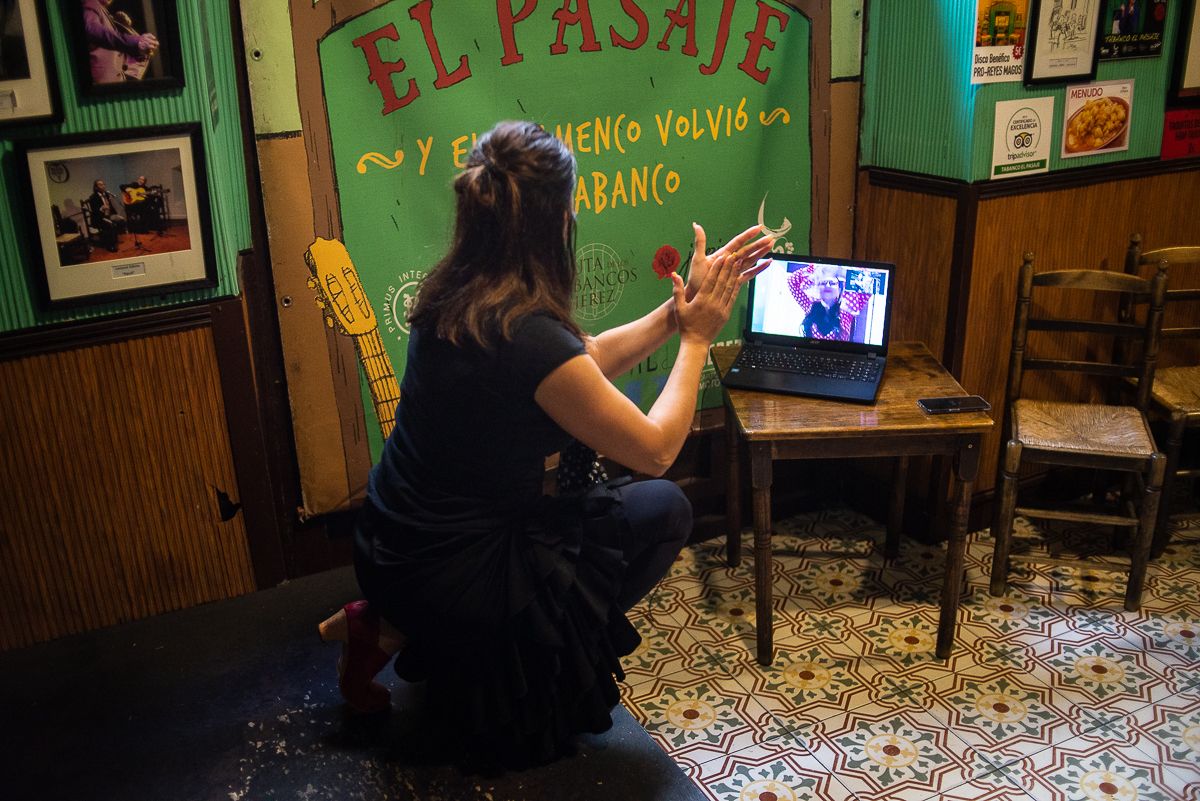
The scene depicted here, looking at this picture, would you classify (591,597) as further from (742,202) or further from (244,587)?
(742,202)

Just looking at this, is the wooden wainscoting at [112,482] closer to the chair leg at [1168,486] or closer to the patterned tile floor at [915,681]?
the patterned tile floor at [915,681]

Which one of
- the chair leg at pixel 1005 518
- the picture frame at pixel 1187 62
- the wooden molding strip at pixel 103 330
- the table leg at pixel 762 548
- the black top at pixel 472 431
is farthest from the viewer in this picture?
the picture frame at pixel 1187 62

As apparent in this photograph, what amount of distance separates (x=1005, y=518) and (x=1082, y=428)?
329 millimetres

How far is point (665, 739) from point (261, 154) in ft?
5.41

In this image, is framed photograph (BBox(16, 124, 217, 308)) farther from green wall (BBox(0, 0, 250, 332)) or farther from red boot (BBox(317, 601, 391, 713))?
red boot (BBox(317, 601, 391, 713))

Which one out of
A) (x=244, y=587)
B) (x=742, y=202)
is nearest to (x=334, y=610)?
(x=244, y=587)

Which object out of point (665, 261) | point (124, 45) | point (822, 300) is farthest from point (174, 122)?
point (822, 300)

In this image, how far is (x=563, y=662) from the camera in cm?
216

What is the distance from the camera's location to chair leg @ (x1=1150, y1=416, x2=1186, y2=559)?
9.84 ft

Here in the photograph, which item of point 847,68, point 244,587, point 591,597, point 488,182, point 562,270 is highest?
point 847,68

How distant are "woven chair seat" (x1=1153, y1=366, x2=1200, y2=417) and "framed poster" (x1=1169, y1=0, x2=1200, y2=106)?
803 mm

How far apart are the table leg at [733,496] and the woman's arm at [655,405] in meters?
0.78

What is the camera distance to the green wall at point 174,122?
2.28 metres

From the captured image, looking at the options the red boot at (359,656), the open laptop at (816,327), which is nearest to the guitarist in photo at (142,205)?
the red boot at (359,656)
